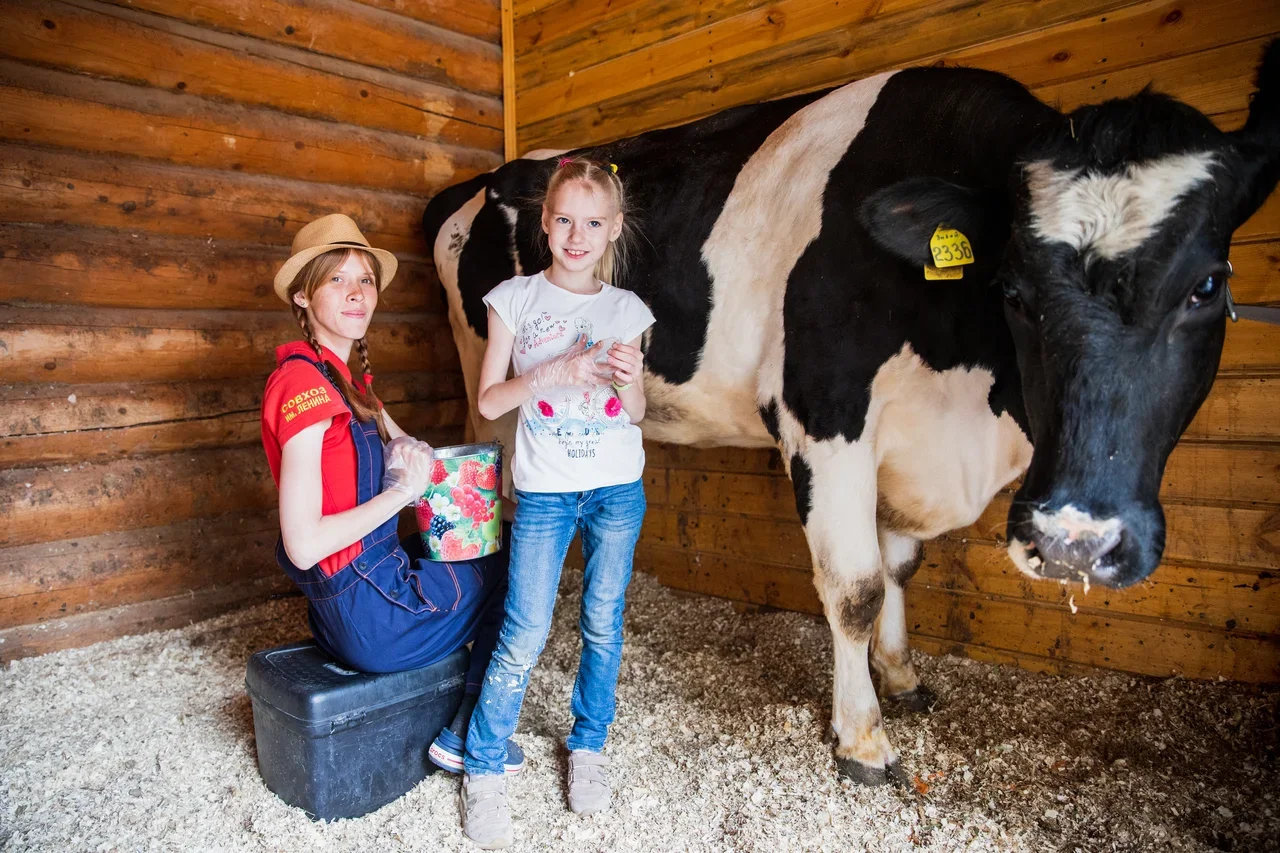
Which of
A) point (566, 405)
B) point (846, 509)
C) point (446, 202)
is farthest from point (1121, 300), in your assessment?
point (446, 202)

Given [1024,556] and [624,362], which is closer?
[1024,556]

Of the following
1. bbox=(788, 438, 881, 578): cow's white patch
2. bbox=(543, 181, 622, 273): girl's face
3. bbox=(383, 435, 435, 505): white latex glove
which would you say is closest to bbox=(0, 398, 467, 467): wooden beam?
bbox=(383, 435, 435, 505): white latex glove

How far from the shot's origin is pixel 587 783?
7.01ft

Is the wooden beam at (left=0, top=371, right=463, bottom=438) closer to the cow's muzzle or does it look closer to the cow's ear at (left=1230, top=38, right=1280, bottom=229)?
the cow's muzzle

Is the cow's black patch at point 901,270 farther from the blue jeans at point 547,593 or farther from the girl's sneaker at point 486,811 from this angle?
the girl's sneaker at point 486,811

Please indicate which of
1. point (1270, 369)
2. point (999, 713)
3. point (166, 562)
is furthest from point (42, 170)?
point (1270, 369)

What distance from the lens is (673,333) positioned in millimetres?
2771

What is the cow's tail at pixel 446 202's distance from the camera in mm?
3680

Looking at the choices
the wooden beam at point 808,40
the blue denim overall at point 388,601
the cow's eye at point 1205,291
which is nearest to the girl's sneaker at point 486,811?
the blue denim overall at point 388,601

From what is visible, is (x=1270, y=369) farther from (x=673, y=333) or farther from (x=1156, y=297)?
(x=673, y=333)

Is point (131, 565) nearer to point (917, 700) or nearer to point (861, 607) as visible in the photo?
point (861, 607)

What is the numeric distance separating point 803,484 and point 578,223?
0.99 metres

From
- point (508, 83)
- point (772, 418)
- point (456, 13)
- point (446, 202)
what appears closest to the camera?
point (772, 418)

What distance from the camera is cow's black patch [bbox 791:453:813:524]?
2.37 meters
